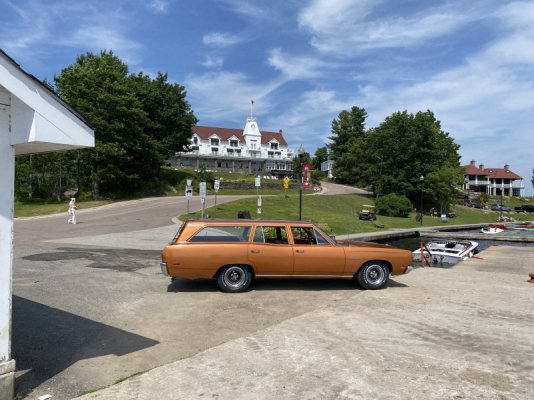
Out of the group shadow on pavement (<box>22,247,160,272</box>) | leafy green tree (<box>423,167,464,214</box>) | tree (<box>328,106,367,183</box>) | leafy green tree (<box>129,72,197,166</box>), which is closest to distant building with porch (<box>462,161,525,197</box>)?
tree (<box>328,106,367,183</box>)

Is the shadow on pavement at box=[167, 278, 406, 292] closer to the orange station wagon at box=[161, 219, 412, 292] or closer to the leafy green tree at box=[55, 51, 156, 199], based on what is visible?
the orange station wagon at box=[161, 219, 412, 292]

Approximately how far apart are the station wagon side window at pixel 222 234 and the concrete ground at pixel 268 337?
1.20 m

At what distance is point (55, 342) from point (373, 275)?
6875 millimetres

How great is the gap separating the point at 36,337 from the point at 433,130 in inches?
2856

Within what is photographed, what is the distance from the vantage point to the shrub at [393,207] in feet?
173

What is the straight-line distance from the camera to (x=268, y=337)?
6316mm

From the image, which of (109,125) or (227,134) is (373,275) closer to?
(109,125)

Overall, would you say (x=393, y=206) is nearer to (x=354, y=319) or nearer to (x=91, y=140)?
(x=354, y=319)

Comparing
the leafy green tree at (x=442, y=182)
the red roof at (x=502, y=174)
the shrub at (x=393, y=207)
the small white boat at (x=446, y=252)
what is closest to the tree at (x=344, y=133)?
the leafy green tree at (x=442, y=182)

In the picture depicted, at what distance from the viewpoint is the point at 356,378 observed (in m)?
4.88

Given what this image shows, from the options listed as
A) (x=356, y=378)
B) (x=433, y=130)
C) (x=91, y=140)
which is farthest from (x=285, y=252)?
(x=433, y=130)

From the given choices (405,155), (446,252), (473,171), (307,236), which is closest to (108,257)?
(307,236)

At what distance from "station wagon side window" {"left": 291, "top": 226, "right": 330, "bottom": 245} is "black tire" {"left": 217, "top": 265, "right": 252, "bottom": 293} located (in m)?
1.43

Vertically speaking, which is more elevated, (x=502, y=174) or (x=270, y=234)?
(x=502, y=174)
